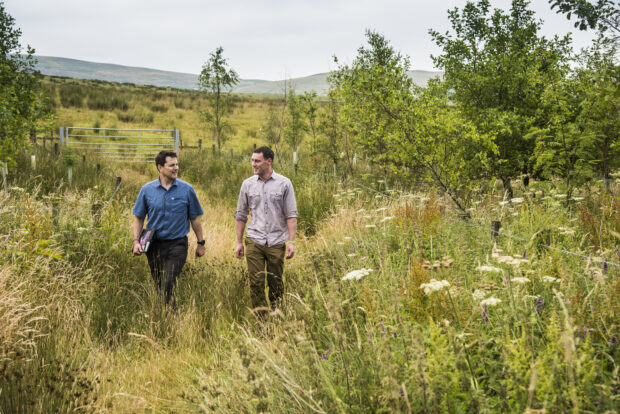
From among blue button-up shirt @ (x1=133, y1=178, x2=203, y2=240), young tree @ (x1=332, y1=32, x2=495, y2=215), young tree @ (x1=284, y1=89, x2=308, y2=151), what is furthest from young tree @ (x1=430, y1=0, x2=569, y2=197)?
young tree @ (x1=284, y1=89, x2=308, y2=151)

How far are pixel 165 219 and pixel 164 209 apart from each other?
124mm

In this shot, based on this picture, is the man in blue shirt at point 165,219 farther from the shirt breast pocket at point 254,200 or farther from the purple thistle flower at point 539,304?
the purple thistle flower at point 539,304

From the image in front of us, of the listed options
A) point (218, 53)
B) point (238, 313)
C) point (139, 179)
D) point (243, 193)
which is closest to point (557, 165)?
point (243, 193)

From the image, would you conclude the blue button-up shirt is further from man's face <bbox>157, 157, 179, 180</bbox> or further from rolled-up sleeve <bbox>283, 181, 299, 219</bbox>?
rolled-up sleeve <bbox>283, 181, 299, 219</bbox>

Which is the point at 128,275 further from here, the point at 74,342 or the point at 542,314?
the point at 542,314

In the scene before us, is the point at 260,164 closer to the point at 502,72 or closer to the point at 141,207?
the point at 141,207

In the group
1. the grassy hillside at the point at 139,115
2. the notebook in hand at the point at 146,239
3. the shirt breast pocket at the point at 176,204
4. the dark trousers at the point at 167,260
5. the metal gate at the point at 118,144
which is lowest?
the dark trousers at the point at 167,260

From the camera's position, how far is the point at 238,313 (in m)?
4.67

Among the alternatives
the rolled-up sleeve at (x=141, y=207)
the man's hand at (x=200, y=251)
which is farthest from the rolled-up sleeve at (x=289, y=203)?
the rolled-up sleeve at (x=141, y=207)

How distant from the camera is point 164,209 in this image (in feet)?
15.8

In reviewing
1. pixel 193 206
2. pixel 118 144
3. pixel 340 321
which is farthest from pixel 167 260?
pixel 118 144

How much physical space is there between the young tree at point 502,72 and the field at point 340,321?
121 cm

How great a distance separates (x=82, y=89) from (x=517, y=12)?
3896 centimetres

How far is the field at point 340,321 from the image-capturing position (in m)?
1.88
